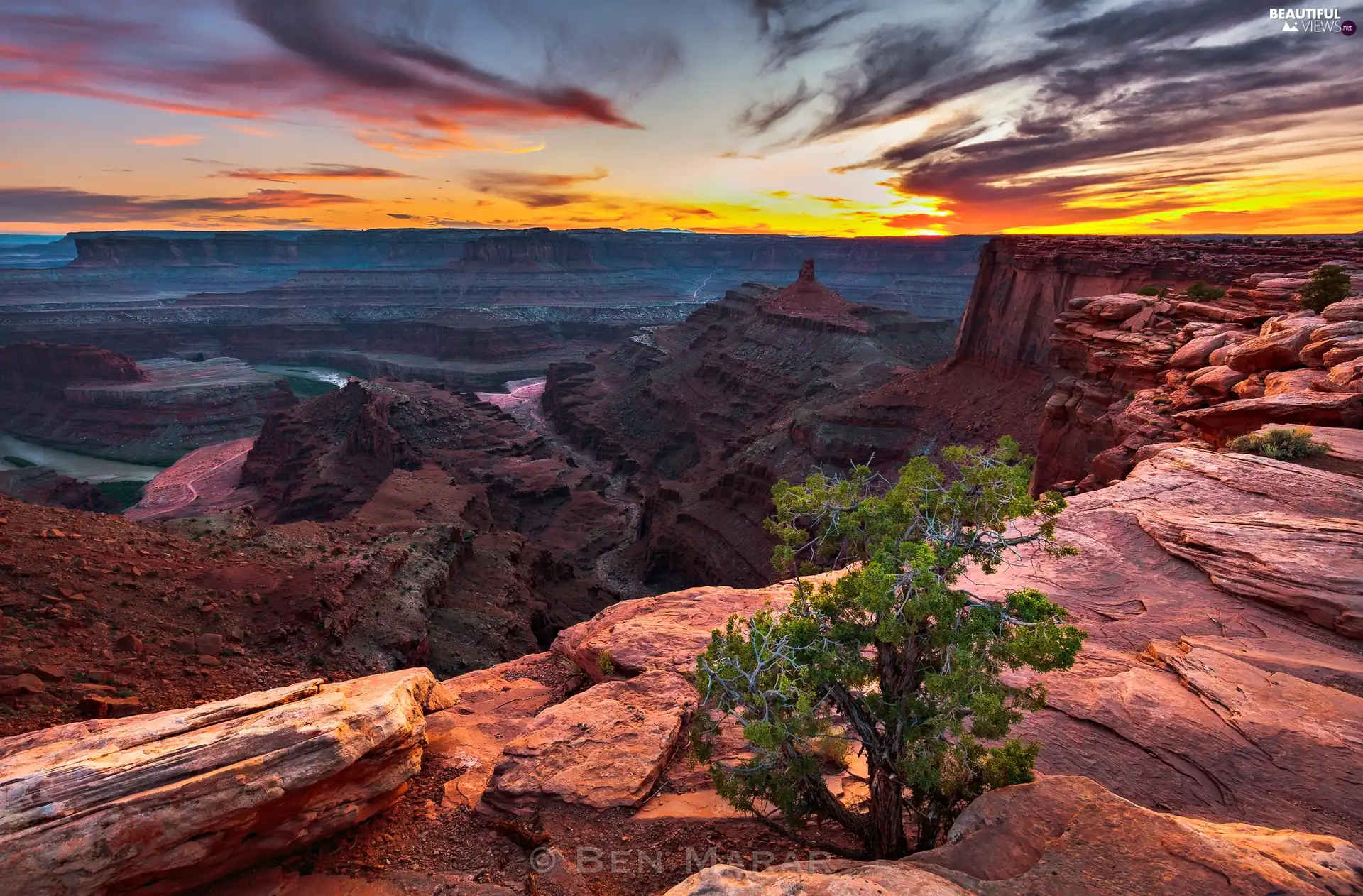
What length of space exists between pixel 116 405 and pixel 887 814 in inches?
4408

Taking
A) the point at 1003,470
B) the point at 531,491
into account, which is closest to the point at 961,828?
the point at 1003,470

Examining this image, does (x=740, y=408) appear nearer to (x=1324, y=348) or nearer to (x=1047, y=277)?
(x=1047, y=277)

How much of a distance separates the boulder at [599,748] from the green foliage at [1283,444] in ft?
41.9

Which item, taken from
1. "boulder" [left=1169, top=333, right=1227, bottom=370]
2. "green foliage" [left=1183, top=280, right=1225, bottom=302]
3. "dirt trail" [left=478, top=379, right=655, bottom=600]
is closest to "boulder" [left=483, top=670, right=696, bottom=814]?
"boulder" [left=1169, top=333, right=1227, bottom=370]

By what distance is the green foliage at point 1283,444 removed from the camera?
40.2 feet

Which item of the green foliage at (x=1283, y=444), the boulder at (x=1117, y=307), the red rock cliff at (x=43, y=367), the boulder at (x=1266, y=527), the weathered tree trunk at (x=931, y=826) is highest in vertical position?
the boulder at (x=1117, y=307)

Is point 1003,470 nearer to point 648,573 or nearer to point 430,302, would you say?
point 648,573

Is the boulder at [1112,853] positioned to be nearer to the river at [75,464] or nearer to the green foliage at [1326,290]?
the green foliage at [1326,290]

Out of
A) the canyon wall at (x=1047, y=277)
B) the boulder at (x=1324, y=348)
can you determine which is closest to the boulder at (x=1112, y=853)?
the boulder at (x=1324, y=348)

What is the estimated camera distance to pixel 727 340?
84.8 meters

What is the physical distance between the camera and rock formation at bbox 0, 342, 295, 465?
80.9m

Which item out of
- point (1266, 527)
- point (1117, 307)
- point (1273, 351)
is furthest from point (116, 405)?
point (1273, 351)

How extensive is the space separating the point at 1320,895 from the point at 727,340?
271ft

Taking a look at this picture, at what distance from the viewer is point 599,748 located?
30.0ft
